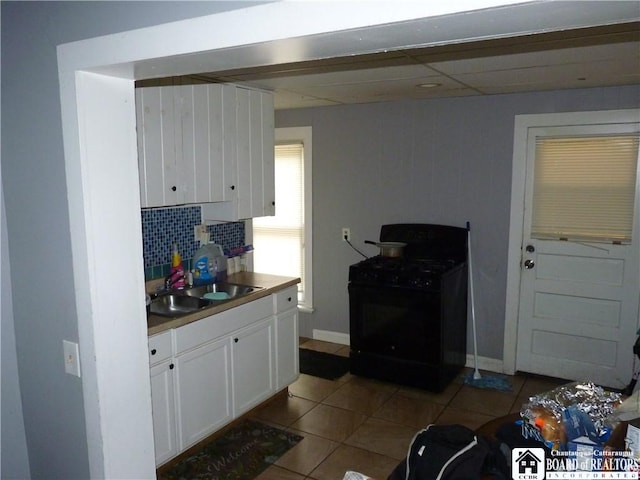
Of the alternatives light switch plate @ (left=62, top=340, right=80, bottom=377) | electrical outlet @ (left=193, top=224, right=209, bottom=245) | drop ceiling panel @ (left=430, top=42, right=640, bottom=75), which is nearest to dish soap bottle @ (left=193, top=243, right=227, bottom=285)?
electrical outlet @ (left=193, top=224, right=209, bottom=245)

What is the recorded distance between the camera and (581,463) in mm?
1564

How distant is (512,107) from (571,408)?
2.78 metres

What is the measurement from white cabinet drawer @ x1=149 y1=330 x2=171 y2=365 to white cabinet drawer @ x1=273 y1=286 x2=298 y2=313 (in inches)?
37.1

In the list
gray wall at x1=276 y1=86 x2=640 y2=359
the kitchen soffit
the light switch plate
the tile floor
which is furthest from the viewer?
gray wall at x1=276 y1=86 x2=640 y2=359

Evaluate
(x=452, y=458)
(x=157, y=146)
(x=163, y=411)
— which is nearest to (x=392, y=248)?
(x=157, y=146)

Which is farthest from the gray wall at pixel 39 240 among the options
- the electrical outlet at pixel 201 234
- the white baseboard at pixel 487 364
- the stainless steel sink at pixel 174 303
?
the white baseboard at pixel 487 364

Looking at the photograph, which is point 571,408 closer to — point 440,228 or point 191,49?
point 191,49

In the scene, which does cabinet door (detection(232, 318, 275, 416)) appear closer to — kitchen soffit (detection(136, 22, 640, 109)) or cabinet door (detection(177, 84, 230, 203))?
cabinet door (detection(177, 84, 230, 203))

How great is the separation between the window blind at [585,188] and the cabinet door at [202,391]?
101 inches

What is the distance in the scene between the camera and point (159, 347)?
8.70 feet

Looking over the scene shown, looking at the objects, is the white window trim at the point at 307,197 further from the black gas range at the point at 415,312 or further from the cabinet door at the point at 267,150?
the cabinet door at the point at 267,150

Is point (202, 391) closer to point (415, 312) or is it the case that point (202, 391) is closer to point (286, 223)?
point (415, 312)

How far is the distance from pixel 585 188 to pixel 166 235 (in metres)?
3.00

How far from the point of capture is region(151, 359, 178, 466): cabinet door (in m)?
2.66
